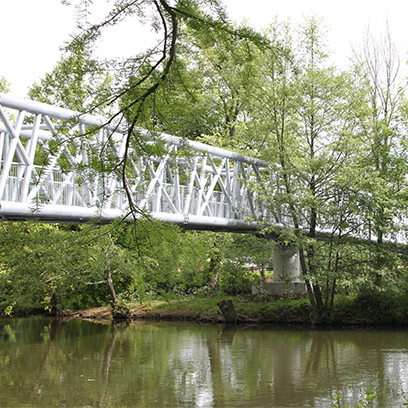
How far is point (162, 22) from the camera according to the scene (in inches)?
157

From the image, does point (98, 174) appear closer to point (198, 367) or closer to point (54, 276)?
point (198, 367)

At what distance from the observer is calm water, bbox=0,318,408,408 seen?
9523 mm

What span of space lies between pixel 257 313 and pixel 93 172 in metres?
17.9

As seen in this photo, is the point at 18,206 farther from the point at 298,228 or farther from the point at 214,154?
the point at 298,228

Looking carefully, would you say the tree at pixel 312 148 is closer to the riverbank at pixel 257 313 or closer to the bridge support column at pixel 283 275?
the riverbank at pixel 257 313

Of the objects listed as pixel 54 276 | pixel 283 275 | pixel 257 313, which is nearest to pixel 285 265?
pixel 283 275

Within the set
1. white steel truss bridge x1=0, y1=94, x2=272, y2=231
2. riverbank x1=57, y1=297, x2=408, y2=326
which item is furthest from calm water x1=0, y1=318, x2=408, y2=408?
white steel truss bridge x1=0, y1=94, x2=272, y2=231

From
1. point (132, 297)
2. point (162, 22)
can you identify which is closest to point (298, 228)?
point (132, 297)

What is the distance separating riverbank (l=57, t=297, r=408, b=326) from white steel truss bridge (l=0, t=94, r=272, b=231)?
3252 mm

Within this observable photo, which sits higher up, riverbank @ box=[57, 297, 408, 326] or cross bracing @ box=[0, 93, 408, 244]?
cross bracing @ box=[0, 93, 408, 244]

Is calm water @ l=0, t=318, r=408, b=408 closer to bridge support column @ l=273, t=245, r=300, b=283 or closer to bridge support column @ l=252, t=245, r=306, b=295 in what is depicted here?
bridge support column @ l=252, t=245, r=306, b=295

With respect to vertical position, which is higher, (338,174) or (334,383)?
(338,174)

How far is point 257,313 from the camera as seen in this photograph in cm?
2119

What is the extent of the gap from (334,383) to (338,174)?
9203 mm
